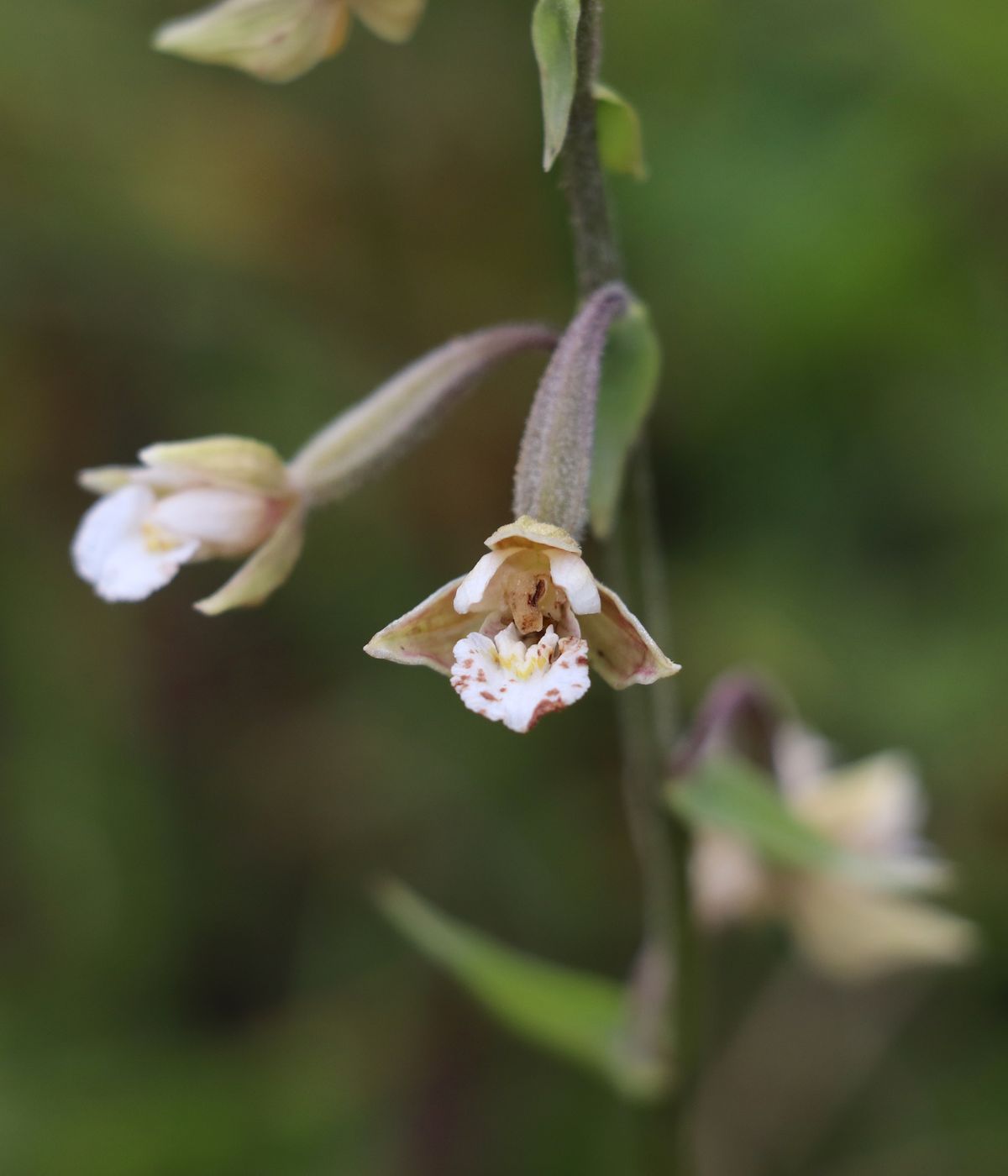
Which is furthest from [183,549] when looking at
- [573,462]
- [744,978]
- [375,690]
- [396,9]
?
[744,978]

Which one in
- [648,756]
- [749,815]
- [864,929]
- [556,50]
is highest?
[556,50]

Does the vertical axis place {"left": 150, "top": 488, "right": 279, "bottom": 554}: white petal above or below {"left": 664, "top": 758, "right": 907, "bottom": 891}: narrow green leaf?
above

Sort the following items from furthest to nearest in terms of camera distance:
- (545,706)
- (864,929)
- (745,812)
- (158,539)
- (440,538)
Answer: (440,538) → (864,929) → (745,812) → (158,539) → (545,706)

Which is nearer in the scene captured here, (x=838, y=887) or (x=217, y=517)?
(x=217, y=517)

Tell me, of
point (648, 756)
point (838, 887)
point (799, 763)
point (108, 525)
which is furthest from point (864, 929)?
point (108, 525)

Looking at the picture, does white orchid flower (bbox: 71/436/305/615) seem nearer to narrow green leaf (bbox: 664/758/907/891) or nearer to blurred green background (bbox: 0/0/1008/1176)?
narrow green leaf (bbox: 664/758/907/891)

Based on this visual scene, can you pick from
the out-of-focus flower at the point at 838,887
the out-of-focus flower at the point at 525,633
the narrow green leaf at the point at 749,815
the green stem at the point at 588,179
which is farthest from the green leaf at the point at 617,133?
the out-of-focus flower at the point at 838,887

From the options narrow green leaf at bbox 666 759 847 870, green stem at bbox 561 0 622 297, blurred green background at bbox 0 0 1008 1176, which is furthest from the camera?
blurred green background at bbox 0 0 1008 1176

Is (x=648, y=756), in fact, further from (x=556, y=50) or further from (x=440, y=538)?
(x=440, y=538)

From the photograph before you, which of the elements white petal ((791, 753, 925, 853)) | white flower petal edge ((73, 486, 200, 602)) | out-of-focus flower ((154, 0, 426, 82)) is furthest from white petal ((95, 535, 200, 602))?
white petal ((791, 753, 925, 853))
